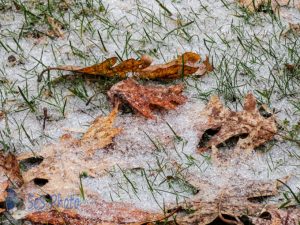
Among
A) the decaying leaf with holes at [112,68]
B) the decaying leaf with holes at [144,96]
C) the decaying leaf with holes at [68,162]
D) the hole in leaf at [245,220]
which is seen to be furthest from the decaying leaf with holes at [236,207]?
the decaying leaf with holes at [112,68]

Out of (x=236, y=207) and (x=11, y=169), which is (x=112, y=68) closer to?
(x=11, y=169)

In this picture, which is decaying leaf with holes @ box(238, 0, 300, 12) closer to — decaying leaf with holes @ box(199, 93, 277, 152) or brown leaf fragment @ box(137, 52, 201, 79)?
brown leaf fragment @ box(137, 52, 201, 79)

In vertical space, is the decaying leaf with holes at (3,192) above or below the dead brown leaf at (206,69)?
below

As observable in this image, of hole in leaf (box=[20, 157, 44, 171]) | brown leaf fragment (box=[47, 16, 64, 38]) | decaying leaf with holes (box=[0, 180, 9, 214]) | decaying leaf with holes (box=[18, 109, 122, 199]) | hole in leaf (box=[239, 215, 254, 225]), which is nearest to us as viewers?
hole in leaf (box=[239, 215, 254, 225])

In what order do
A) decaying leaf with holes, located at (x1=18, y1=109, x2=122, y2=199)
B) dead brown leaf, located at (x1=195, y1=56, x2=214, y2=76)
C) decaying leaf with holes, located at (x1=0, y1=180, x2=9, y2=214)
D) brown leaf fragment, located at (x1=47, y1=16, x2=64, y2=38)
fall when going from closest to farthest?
decaying leaf with holes, located at (x1=0, y1=180, x2=9, y2=214) → decaying leaf with holes, located at (x1=18, y1=109, x2=122, y2=199) → dead brown leaf, located at (x1=195, y1=56, x2=214, y2=76) → brown leaf fragment, located at (x1=47, y1=16, x2=64, y2=38)

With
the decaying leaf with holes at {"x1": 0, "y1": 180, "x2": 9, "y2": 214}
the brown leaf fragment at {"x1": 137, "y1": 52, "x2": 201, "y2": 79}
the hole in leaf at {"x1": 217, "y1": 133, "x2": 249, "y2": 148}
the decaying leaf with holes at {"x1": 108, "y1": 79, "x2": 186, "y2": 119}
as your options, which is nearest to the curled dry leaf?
the brown leaf fragment at {"x1": 137, "y1": 52, "x2": 201, "y2": 79}

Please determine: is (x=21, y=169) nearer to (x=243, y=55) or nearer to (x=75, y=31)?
(x=75, y=31)

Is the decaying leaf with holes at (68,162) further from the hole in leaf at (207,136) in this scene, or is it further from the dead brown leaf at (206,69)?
the dead brown leaf at (206,69)
